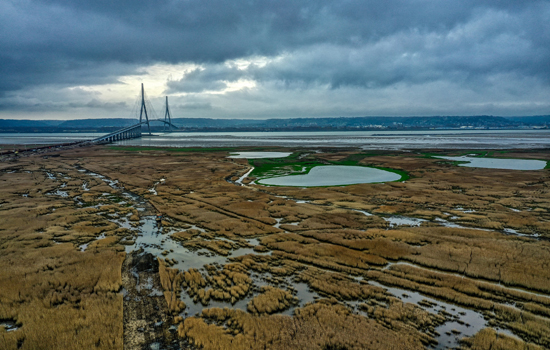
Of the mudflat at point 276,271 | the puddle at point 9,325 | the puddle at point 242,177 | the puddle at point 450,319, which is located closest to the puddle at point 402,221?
the mudflat at point 276,271

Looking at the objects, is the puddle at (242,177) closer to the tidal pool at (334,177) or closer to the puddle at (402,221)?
the tidal pool at (334,177)

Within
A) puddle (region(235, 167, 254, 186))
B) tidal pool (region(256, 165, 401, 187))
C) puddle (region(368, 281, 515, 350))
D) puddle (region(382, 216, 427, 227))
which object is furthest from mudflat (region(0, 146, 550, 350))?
puddle (region(235, 167, 254, 186))

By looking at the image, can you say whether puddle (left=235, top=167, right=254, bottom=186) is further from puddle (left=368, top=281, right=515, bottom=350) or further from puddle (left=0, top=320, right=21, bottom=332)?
puddle (left=0, top=320, right=21, bottom=332)

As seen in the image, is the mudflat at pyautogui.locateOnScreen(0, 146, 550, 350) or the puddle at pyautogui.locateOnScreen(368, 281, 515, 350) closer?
the puddle at pyautogui.locateOnScreen(368, 281, 515, 350)

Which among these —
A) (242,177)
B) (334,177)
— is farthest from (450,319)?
(242,177)

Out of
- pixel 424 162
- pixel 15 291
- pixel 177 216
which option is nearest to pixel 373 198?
pixel 177 216

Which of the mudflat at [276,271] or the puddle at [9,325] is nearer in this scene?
the mudflat at [276,271]

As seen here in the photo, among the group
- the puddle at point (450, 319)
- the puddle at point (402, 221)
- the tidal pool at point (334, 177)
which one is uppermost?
the tidal pool at point (334, 177)
